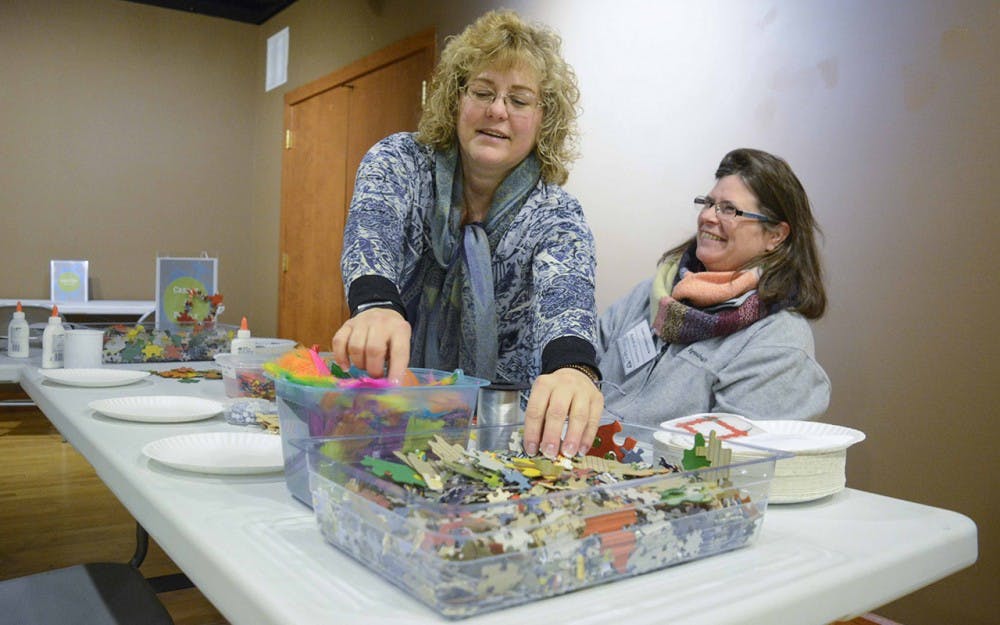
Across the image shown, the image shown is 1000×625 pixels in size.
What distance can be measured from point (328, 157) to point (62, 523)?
2992 millimetres

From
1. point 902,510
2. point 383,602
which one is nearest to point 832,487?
point 902,510

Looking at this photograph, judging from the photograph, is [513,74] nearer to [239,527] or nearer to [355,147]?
[239,527]

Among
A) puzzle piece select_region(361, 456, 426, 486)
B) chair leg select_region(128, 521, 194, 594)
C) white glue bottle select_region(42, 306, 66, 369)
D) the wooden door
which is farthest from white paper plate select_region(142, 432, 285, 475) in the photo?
the wooden door

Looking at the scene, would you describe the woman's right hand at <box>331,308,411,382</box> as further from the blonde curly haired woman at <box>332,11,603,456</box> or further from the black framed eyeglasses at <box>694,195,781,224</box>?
the black framed eyeglasses at <box>694,195,781,224</box>

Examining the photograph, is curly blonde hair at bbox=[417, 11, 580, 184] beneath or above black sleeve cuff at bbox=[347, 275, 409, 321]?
above

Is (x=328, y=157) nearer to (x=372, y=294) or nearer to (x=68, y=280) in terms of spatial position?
(x=68, y=280)

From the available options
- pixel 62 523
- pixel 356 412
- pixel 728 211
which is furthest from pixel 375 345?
pixel 62 523

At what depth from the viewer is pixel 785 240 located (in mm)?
2250

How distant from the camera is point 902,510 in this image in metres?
1.02

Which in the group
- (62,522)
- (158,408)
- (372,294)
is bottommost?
(62,522)

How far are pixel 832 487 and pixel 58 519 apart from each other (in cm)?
294

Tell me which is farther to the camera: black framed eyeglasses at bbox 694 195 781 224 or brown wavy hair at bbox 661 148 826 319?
black framed eyeglasses at bbox 694 195 781 224

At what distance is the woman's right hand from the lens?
39.0 inches

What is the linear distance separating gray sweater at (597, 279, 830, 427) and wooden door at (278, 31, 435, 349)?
8.55 feet
